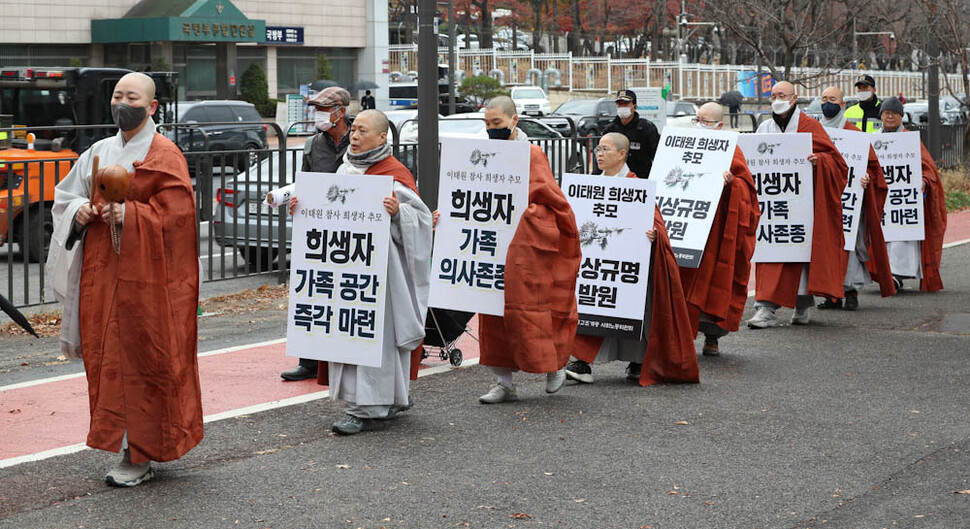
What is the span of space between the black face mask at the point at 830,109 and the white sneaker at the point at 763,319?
2426 mm

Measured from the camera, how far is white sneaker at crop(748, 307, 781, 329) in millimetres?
10633

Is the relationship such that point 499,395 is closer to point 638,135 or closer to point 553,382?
point 553,382

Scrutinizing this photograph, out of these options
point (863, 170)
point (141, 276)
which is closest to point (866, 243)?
point (863, 170)

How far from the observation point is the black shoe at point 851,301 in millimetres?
11633

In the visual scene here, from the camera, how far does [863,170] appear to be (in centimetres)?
1138

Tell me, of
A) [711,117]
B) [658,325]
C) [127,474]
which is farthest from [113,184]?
[711,117]

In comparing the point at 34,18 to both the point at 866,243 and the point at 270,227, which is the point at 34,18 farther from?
the point at 866,243

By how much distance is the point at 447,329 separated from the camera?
28.5 ft

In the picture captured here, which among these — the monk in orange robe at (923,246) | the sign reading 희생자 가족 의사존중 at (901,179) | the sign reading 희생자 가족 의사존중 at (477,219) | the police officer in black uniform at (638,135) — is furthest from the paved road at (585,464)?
the monk in orange robe at (923,246)

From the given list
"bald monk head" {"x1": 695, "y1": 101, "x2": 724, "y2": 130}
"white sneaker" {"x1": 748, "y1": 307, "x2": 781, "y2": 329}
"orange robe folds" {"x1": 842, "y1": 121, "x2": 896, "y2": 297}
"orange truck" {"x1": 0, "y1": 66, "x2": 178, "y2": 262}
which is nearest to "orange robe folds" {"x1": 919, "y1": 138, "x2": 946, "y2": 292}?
"orange robe folds" {"x1": 842, "y1": 121, "x2": 896, "y2": 297}

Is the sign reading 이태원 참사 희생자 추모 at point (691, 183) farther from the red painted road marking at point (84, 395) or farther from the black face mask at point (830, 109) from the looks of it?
the black face mask at point (830, 109)

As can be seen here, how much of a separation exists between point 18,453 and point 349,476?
169 cm

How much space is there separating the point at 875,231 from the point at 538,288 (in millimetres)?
5037

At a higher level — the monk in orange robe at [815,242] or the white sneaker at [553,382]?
the monk in orange robe at [815,242]
